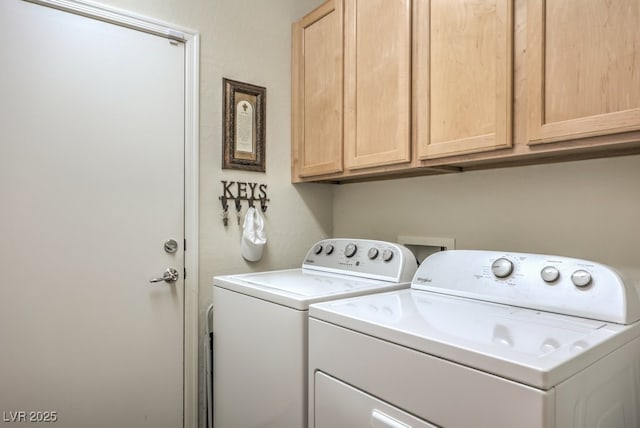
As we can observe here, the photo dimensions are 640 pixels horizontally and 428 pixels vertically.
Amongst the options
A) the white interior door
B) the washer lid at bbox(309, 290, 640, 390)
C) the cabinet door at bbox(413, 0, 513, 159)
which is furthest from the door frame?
the cabinet door at bbox(413, 0, 513, 159)

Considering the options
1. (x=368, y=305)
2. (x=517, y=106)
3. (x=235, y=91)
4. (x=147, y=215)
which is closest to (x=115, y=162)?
(x=147, y=215)

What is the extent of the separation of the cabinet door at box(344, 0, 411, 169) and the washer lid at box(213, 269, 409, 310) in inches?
19.7

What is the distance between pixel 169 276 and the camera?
1763mm

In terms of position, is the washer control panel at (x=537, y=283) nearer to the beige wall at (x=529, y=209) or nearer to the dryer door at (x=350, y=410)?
the beige wall at (x=529, y=209)

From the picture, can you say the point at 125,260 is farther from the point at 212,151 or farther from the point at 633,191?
the point at 633,191

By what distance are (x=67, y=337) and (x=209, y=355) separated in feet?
1.96

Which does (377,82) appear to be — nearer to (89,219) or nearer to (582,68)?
(582,68)

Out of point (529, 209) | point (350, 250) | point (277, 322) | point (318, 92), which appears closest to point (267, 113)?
point (318, 92)

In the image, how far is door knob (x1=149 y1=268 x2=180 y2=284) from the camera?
1.75 meters

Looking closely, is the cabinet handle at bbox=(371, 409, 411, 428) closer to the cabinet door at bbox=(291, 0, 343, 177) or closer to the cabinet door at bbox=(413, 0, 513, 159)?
the cabinet door at bbox=(413, 0, 513, 159)

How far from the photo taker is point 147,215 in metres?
1.71

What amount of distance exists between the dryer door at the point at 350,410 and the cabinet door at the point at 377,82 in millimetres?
881

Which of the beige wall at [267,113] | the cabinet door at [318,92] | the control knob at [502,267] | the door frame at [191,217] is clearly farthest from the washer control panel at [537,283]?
the door frame at [191,217]

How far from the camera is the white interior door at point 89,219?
145 centimetres
